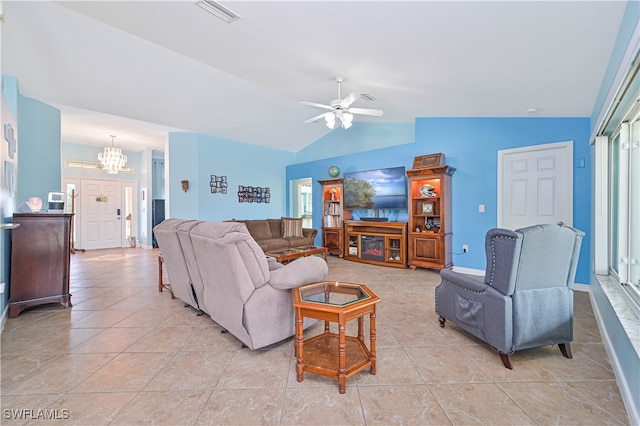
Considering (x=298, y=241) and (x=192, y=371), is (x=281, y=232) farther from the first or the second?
(x=192, y=371)

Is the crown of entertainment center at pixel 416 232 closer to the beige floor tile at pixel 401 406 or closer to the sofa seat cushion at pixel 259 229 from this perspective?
the sofa seat cushion at pixel 259 229

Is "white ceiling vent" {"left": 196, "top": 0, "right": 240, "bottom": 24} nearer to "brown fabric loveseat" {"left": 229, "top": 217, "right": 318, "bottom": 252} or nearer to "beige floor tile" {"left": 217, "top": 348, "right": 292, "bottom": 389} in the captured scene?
"beige floor tile" {"left": 217, "top": 348, "right": 292, "bottom": 389}

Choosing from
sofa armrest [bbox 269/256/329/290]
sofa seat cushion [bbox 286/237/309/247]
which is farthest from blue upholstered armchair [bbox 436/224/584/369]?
sofa seat cushion [bbox 286/237/309/247]

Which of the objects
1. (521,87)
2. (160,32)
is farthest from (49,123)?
(521,87)

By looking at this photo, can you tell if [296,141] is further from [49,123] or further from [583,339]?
[583,339]

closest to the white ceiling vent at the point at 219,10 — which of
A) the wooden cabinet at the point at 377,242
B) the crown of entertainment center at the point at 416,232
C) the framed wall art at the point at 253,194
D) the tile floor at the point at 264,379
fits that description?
the tile floor at the point at 264,379

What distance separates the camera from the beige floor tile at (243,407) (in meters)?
1.44

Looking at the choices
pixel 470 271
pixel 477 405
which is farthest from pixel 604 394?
pixel 470 271

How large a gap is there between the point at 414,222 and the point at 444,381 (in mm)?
3510

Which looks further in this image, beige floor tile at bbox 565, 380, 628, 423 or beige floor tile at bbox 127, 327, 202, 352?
beige floor tile at bbox 127, 327, 202, 352

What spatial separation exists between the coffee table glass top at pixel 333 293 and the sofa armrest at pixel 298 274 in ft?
0.53

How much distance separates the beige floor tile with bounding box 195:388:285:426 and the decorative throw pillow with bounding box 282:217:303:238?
4420mm

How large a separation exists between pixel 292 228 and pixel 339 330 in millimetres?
4562

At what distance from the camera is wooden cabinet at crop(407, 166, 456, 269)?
4.59m
